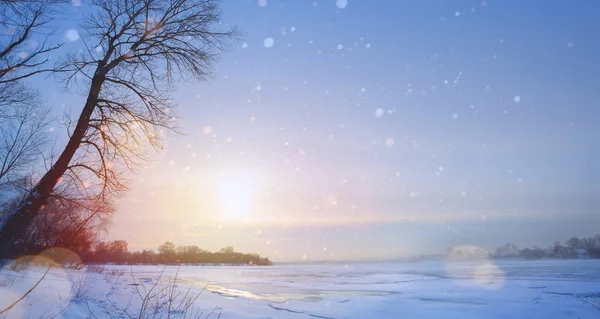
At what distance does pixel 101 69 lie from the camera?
19.2ft

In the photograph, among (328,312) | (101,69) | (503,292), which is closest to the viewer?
(101,69)

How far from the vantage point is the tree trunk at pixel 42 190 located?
16.1 ft

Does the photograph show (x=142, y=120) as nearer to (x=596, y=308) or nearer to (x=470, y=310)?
(x=470, y=310)

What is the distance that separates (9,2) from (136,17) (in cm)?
165

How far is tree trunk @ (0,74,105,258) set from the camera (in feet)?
16.1

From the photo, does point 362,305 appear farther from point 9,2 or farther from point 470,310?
point 9,2

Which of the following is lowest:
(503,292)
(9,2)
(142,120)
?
(503,292)

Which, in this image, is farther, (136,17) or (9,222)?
(136,17)

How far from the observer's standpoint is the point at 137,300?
9.71 meters

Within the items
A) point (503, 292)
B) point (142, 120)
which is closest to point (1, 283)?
point (142, 120)

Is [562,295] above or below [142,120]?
below

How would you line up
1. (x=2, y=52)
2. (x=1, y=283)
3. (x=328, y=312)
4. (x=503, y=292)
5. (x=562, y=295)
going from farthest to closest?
(x=503, y=292) < (x=562, y=295) < (x=328, y=312) < (x=1, y=283) < (x=2, y=52)

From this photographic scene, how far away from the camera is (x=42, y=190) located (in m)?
5.18

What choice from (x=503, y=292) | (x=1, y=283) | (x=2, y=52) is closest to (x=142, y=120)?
(x=2, y=52)
